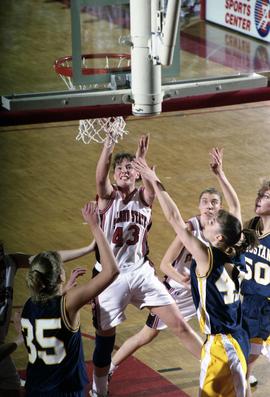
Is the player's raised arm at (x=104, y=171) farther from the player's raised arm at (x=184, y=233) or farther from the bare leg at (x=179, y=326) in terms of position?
the bare leg at (x=179, y=326)

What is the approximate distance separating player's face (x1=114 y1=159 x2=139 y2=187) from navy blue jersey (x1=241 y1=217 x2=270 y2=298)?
3.45ft

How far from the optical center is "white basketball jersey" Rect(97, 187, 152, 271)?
8.35m

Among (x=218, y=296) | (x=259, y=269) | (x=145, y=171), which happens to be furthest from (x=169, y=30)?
(x=259, y=269)

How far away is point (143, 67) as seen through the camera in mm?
7777

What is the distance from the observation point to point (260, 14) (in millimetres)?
19141

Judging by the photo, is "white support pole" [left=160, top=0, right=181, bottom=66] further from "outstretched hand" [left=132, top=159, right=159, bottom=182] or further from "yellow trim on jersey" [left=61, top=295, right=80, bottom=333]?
"yellow trim on jersey" [left=61, top=295, right=80, bottom=333]

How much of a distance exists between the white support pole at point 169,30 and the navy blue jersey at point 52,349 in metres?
1.93

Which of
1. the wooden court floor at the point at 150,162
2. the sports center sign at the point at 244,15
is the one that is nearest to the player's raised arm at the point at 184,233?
the wooden court floor at the point at 150,162

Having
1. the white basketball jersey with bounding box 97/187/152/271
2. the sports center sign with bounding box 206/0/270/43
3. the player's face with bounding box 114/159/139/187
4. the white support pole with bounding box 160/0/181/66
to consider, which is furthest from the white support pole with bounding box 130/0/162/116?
the sports center sign with bounding box 206/0/270/43

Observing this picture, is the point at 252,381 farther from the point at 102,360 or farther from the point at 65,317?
the point at 65,317

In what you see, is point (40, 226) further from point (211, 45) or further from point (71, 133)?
point (211, 45)

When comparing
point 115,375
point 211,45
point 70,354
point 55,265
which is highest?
point 55,265

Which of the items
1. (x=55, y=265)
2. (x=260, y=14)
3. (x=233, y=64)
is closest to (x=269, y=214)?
A: (x=55, y=265)

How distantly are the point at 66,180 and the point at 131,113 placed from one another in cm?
466
